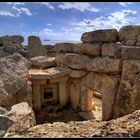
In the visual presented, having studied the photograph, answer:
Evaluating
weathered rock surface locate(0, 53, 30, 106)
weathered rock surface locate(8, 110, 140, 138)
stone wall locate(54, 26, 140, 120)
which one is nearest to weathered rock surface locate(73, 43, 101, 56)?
stone wall locate(54, 26, 140, 120)

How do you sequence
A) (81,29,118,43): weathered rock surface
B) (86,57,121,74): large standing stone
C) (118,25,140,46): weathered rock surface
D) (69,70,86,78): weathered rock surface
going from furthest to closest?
(69,70,86,78): weathered rock surface → (81,29,118,43): weathered rock surface → (86,57,121,74): large standing stone → (118,25,140,46): weathered rock surface

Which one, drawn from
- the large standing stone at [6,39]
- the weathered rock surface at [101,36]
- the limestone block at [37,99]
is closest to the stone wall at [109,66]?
the weathered rock surface at [101,36]

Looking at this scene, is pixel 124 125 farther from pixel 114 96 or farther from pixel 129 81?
pixel 114 96

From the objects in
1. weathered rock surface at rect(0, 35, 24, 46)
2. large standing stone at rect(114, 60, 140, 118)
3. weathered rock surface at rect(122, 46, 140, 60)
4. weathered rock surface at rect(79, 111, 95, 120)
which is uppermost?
weathered rock surface at rect(0, 35, 24, 46)

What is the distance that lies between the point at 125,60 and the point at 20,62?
3.35m

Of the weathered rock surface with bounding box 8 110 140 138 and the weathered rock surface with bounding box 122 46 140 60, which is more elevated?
the weathered rock surface with bounding box 122 46 140 60

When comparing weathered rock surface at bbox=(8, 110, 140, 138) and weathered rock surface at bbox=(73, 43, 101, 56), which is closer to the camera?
weathered rock surface at bbox=(8, 110, 140, 138)

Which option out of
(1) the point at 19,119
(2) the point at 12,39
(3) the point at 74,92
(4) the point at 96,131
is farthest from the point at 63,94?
(4) the point at 96,131

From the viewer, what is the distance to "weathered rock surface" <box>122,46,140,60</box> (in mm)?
7612

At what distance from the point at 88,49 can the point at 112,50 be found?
1.17 m

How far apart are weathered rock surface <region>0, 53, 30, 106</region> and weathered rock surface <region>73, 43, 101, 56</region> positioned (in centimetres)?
266

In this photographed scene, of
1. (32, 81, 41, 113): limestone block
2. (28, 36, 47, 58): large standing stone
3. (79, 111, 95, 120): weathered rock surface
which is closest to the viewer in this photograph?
(79, 111, 95, 120): weathered rock surface

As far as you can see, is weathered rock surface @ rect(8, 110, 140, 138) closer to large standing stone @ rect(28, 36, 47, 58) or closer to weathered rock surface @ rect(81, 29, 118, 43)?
weathered rock surface @ rect(81, 29, 118, 43)

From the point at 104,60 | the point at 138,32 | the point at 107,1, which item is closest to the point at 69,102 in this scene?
the point at 104,60
